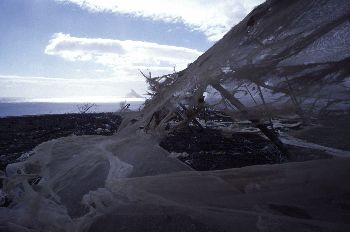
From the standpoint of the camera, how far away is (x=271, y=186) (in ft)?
9.73

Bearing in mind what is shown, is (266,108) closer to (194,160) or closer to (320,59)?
(320,59)

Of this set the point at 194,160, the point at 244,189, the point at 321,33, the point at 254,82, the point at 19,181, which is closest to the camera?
the point at 321,33

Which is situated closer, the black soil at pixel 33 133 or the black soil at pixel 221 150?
the black soil at pixel 221 150

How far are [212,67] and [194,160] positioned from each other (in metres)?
4.37

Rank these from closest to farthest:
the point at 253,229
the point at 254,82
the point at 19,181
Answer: the point at 253,229 → the point at 254,82 → the point at 19,181

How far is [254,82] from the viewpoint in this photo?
3.28m

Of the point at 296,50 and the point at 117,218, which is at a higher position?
the point at 296,50

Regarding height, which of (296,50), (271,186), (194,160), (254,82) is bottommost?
(194,160)

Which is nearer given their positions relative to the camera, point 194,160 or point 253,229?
point 253,229

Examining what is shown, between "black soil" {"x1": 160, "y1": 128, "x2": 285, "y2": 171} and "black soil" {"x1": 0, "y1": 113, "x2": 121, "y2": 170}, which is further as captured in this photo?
"black soil" {"x1": 0, "y1": 113, "x2": 121, "y2": 170}

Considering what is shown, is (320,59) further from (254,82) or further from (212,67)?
(212,67)

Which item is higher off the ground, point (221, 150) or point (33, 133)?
point (33, 133)

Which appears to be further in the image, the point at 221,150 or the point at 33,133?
the point at 33,133

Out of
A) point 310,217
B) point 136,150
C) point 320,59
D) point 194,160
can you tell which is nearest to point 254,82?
point 320,59
